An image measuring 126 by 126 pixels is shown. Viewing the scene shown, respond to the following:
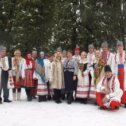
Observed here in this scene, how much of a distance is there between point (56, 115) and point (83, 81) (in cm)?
177

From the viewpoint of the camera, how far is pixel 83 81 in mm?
10133

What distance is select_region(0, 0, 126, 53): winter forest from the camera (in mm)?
20891

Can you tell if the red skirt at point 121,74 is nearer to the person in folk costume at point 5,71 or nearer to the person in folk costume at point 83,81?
the person in folk costume at point 83,81

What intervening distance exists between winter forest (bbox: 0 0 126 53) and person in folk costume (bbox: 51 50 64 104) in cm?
1036

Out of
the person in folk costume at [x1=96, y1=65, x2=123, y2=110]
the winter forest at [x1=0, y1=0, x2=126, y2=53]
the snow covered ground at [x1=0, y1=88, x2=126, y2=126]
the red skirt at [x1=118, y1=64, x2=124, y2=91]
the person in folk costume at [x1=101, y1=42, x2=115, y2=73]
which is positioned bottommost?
the snow covered ground at [x1=0, y1=88, x2=126, y2=126]

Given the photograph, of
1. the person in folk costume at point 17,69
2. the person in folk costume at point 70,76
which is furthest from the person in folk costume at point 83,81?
the person in folk costume at point 17,69

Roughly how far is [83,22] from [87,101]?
12.0 meters

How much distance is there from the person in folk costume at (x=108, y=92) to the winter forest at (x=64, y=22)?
11.7 metres

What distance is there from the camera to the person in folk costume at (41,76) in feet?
34.1

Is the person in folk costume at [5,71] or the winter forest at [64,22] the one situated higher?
the winter forest at [64,22]

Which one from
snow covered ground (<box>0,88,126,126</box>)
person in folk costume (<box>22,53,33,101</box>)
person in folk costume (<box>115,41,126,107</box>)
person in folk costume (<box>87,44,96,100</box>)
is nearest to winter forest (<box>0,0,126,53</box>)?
person in folk costume (<box>22,53,33,101</box>)

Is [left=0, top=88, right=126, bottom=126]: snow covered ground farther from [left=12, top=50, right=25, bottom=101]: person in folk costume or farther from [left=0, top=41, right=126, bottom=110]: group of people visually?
[left=12, top=50, right=25, bottom=101]: person in folk costume

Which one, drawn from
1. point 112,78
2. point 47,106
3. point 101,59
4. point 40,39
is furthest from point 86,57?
point 40,39

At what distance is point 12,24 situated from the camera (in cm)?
2102
